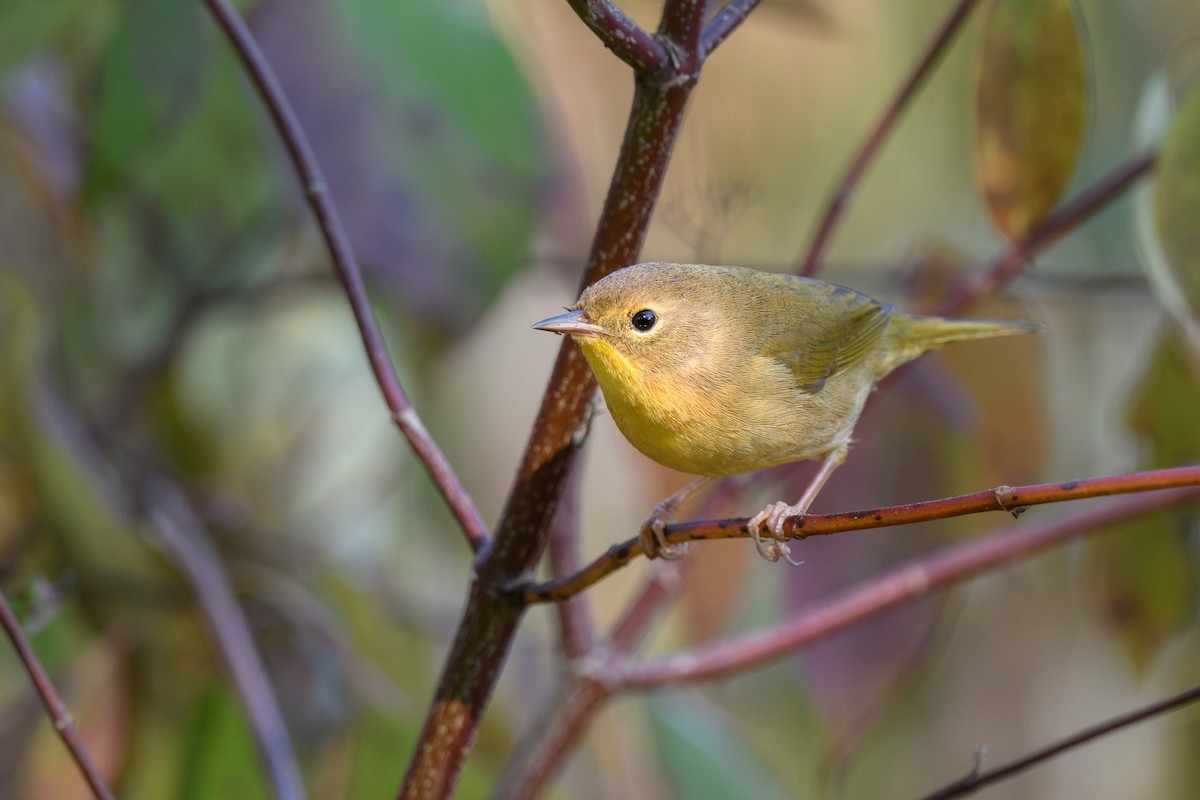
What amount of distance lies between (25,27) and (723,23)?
128cm

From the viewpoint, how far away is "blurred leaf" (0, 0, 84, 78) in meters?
1.93

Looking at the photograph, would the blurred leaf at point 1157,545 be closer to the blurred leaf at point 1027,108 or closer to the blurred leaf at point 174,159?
the blurred leaf at point 1027,108

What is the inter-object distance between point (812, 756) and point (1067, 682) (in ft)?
3.92

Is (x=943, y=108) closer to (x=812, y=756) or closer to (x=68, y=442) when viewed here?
(x=812, y=756)

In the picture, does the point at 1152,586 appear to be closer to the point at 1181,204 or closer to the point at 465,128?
the point at 1181,204

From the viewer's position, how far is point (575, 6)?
1.06m

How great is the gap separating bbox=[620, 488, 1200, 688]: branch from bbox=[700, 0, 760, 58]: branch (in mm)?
936

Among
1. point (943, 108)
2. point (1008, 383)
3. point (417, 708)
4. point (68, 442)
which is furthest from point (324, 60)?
point (943, 108)

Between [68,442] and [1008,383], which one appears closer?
[68,442]

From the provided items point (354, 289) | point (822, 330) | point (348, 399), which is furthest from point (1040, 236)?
point (348, 399)

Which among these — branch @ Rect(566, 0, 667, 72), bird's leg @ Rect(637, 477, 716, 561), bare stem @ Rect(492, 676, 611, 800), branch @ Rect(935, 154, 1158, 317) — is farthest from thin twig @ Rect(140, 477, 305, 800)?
branch @ Rect(935, 154, 1158, 317)

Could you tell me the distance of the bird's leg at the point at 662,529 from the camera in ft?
4.46

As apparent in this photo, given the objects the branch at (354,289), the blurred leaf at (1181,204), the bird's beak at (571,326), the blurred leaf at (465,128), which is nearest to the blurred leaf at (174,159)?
the blurred leaf at (465,128)

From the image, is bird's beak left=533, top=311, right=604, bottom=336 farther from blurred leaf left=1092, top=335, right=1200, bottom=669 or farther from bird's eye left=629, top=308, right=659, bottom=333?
blurred leaf left=1092, top=335, right=1200, bottom=669
